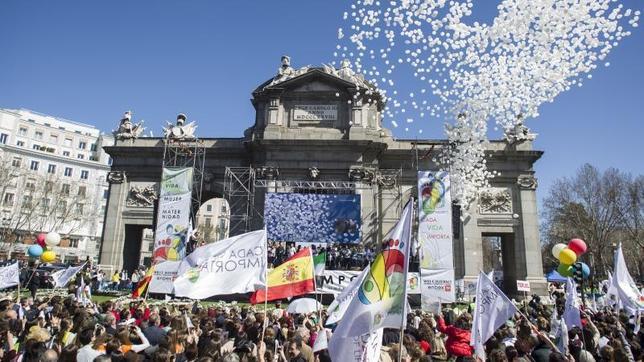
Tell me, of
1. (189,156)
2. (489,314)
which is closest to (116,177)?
(189,156)

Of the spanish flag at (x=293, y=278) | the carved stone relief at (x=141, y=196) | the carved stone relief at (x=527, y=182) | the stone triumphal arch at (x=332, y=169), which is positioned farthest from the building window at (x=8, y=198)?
the spanish flag at (x=293, y=278)

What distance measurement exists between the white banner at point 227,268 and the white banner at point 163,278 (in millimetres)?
15718

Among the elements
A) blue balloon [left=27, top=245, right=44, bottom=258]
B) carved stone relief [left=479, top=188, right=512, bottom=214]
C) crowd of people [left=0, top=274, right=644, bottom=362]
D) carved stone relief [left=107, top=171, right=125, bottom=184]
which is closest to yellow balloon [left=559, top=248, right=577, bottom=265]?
crowd of people [left=0, top=274, right=644, bottom=362]

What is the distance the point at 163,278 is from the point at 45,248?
30.1ft

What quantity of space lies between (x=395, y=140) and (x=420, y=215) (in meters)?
13.0

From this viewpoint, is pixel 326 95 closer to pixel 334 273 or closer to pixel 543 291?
pixel 334 273

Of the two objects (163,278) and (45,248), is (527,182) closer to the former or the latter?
(163,278)

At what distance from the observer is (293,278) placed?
10273 millimetres

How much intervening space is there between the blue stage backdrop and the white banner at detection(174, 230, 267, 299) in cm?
2117

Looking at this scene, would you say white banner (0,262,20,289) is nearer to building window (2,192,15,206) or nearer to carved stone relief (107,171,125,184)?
carved stone relief (107,171,125,184)

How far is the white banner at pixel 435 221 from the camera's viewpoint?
67.3ft

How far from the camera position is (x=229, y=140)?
35.7 metres

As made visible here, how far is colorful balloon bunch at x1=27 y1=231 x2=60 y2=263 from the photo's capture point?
78.3 ft

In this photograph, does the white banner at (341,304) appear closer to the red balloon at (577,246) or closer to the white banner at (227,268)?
the white banner at (227,268)
